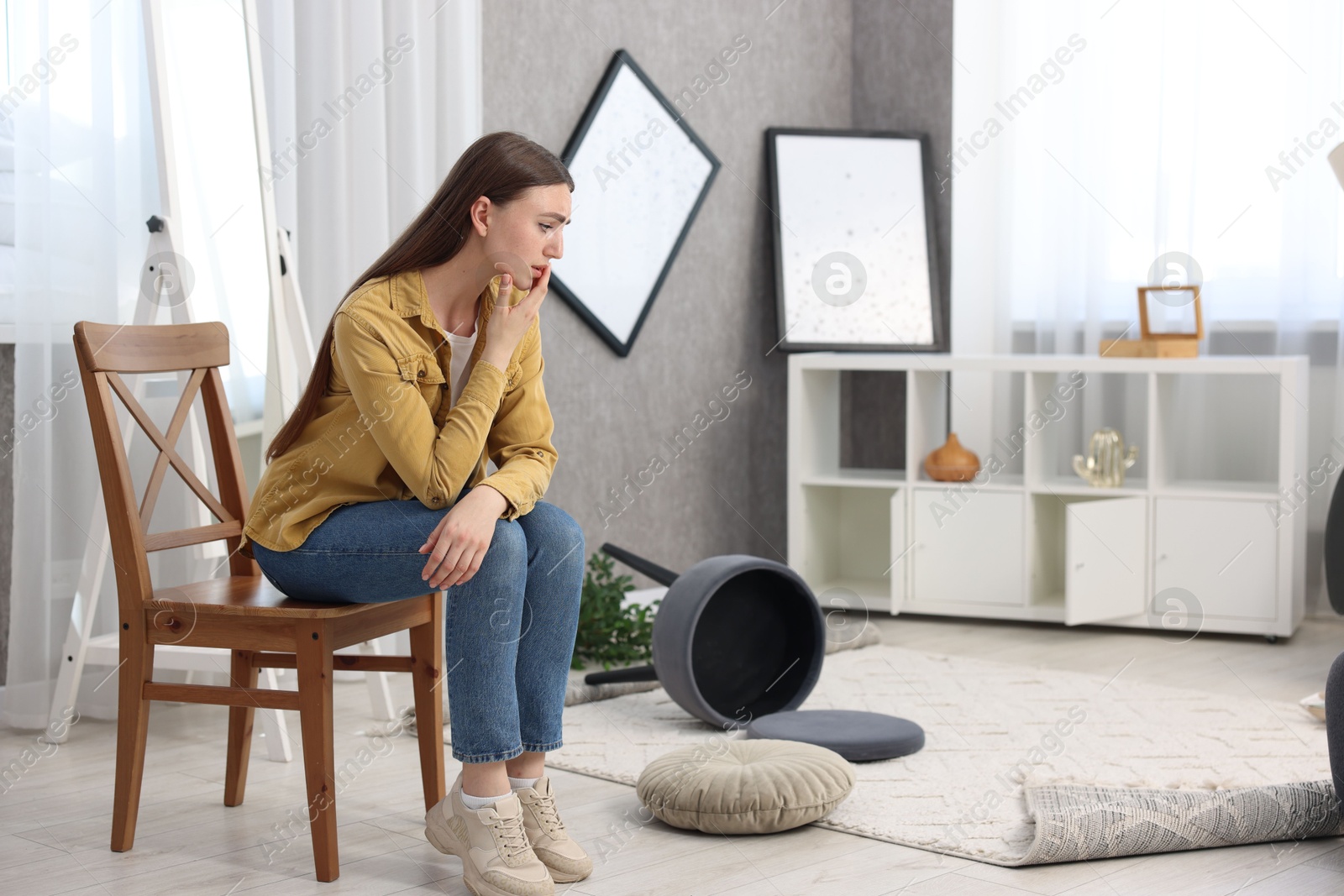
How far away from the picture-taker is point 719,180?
12.5ft

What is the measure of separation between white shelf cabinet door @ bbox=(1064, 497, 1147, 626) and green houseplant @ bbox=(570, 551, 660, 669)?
999mm

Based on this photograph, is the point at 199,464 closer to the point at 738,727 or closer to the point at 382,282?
the point at 382,282

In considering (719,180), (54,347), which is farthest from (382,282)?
(719,180)

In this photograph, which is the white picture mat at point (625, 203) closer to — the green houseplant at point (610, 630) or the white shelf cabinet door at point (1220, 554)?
the green houseplant at point (610, 630)

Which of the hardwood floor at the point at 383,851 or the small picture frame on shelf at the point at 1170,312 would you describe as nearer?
the hardwood floor at the point at 383,851

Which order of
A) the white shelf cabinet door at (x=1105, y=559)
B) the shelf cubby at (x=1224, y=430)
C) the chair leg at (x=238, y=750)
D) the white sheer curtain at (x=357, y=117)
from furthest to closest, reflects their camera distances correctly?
the shelf cubby at (x=1224, y=430) → the white shelf cabinet door at (x=1105, y=559) → the white sheer curtain at (x=357, y=117) → the chair leg at (x=238, y=750)

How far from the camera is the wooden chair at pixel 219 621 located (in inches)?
65.6

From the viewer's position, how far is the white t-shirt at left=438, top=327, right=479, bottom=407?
5.75 feet

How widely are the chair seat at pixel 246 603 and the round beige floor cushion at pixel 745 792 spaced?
493 millimetres

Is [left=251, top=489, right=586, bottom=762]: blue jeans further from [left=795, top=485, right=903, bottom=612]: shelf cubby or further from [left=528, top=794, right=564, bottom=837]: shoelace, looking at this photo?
[left=795, top=485, right=903, bottom=612]: shelf cubby

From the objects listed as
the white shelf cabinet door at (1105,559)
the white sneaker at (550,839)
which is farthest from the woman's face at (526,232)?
the white shelf cabinet door at (1105,559)

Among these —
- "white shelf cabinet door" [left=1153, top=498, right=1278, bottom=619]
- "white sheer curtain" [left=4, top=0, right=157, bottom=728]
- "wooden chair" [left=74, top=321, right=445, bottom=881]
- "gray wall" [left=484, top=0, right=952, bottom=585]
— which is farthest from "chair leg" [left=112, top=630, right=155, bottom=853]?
"white shelf cabinet door" [left=1153, top=498, right=1278, bottom=619]

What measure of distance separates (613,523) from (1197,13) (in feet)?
6.70

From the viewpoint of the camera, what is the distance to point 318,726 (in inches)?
65.0
